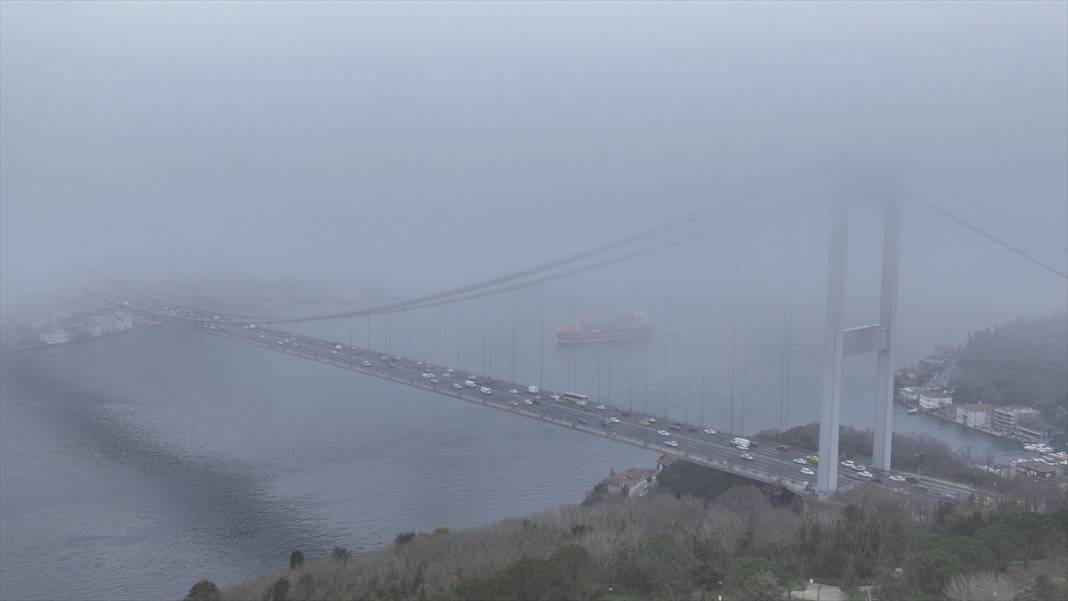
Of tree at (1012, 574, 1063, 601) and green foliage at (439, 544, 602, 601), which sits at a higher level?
tree at (1012, 574, 1063, 601)

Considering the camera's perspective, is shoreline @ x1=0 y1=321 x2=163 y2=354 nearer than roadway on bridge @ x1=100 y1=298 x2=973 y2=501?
No

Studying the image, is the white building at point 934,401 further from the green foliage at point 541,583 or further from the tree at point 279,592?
the tree at point 279,592

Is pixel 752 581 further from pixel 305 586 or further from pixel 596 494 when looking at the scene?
pixel 596 494

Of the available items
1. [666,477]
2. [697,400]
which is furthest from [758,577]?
[697,400]

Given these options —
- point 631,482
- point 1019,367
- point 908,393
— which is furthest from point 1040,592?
point 1019,367

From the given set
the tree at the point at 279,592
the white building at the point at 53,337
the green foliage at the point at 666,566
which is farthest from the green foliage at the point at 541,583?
the white building at the point at 53,337

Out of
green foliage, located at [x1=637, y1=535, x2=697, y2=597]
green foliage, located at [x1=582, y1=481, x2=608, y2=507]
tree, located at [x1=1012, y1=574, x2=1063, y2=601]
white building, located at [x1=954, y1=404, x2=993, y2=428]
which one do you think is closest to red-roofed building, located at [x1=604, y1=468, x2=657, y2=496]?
green foliage, located at [x1=582, y1=481, x2=608, y2=507]

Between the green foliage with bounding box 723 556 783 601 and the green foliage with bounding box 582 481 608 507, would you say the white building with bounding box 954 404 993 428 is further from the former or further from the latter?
the green foliage with bounding box 723 556 783 601
